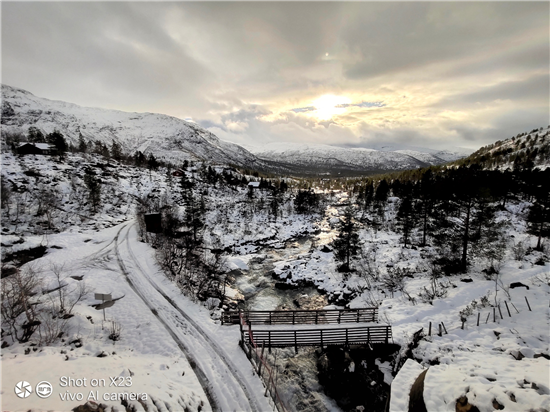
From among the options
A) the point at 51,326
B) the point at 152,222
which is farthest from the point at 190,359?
the point at 152,222

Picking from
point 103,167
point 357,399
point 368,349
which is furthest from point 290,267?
point 103,167

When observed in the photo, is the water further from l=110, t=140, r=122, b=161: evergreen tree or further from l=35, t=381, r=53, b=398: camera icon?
l=110, t=140, r=122, b=161: evergreen tree

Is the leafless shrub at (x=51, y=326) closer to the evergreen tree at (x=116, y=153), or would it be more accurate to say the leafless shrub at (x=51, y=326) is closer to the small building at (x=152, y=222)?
the small building at (x=152, y=222)

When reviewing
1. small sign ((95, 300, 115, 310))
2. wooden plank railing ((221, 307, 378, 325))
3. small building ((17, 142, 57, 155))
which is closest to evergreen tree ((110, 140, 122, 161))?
small building ((17, 142, 57, 155))

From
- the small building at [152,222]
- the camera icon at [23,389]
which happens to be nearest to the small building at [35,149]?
the small building at [152,222]

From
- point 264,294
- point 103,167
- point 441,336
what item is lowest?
point 264,294

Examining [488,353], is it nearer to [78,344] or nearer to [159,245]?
[78,344]
